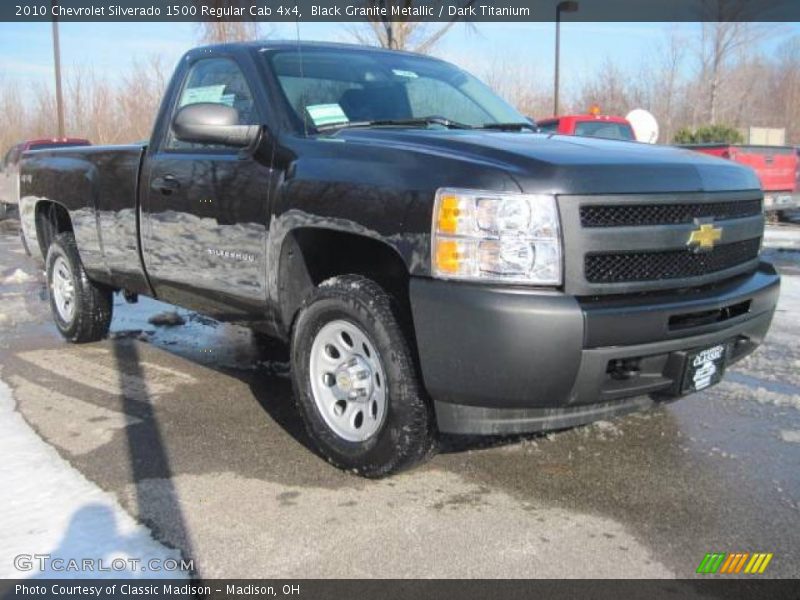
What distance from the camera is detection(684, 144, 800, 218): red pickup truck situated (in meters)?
13.3

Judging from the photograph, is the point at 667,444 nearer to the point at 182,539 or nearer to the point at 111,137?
the point at 182,539

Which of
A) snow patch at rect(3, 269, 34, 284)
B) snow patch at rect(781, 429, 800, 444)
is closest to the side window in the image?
snow patch at rect(781, 429, 800, 444)

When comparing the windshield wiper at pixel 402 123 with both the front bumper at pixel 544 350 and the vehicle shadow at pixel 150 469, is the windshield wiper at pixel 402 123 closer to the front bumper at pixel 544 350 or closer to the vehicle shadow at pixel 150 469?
the front bumper at pixel 544 350

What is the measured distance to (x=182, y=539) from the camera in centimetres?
286

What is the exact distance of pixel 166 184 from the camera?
4348 mm

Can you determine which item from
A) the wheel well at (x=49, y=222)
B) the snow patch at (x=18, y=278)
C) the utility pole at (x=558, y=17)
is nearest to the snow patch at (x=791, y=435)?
the wheel well at (x=49, y=222)

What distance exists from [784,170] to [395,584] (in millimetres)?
13684

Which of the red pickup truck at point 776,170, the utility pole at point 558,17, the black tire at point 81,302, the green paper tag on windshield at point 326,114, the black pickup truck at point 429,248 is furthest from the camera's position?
the utility pole at point 558,17

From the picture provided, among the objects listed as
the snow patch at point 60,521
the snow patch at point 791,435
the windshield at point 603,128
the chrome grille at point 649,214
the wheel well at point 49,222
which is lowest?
the snow patch at point 791,435

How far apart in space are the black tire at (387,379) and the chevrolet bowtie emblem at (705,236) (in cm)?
124

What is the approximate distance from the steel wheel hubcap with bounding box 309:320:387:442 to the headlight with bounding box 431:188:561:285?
646 millimetres

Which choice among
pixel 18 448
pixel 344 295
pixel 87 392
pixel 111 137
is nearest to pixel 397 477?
pixel 344 295

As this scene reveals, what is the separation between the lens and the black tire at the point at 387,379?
3100 mm

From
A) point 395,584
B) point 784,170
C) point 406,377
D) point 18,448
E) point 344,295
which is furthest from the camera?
point 784,170
